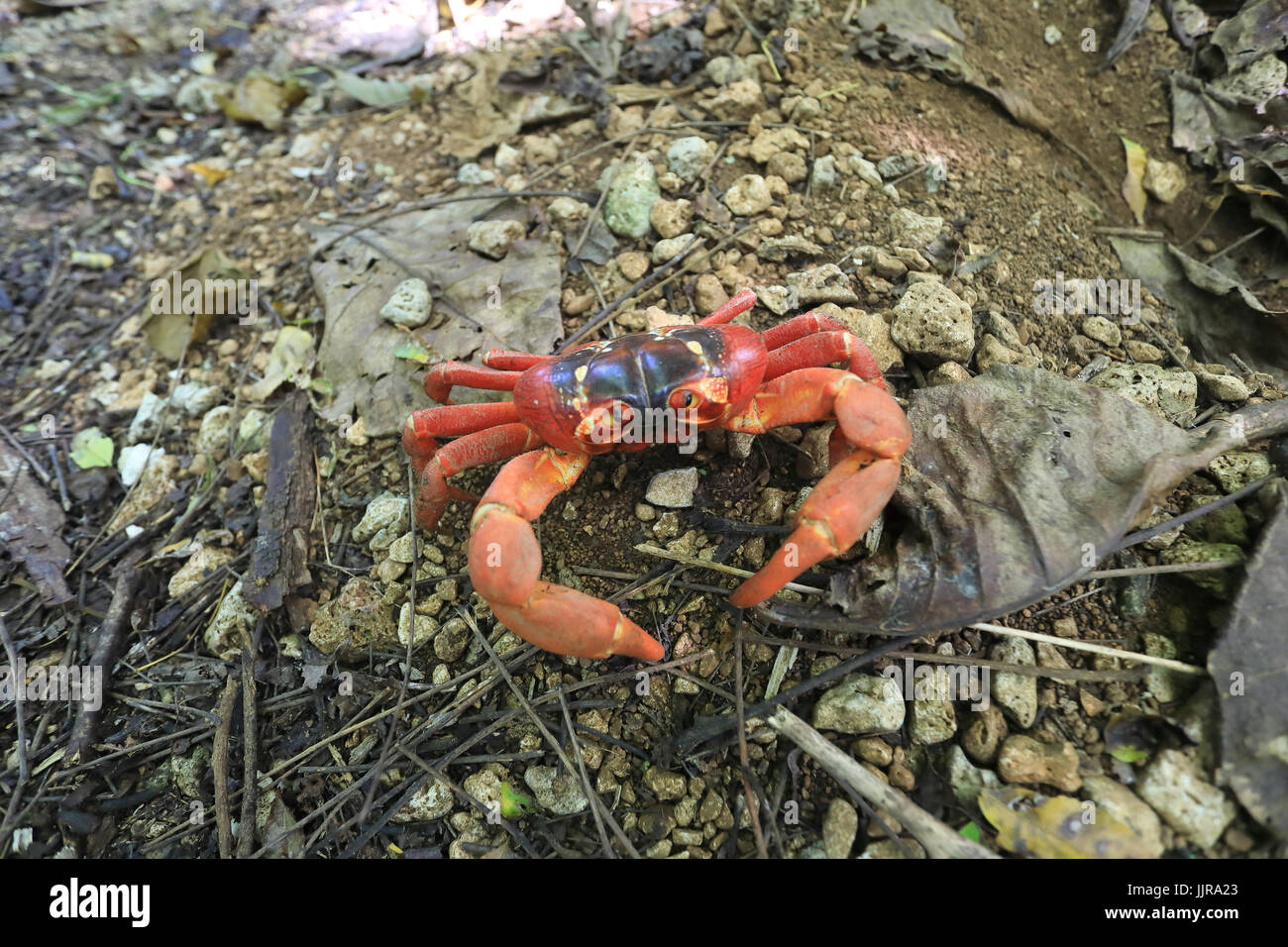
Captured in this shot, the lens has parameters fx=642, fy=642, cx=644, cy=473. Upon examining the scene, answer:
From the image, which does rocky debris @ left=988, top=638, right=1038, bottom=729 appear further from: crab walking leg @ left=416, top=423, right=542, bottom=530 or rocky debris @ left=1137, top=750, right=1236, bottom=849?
crab walking leg @ left=416, top=423, right=542, bottom=530

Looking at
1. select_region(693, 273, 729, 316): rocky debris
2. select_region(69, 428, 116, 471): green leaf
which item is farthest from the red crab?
select_region(69, 428, 116, 471): green leaf

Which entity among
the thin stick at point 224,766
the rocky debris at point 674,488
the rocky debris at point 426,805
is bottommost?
the thin stick at point 224,766

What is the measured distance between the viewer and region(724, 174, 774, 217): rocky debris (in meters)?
3.90

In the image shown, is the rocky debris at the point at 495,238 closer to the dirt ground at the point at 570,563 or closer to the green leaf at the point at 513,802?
the dirt ground at the point at 570,563

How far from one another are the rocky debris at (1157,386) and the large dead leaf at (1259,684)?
674 millimetres

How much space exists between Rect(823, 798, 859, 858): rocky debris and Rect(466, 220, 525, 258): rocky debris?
139 inches

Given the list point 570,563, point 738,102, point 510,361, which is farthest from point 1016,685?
point 738,102

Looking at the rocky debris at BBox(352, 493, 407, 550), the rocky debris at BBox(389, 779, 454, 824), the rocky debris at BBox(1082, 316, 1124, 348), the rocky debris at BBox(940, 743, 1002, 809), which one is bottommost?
the rocky debris at BBox(389, 779, 454, 824)

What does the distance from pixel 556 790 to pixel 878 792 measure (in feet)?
4.30

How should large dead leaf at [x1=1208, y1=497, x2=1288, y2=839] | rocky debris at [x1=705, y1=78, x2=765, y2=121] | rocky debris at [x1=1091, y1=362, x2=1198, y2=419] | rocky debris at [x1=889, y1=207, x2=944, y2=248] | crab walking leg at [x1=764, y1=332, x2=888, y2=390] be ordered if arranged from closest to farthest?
large dead leaf at [x1=1208, y1=497, x2=1288, y2=839] < crab walking leg at [x1=764, y1=332, x2=888, y2=390] < rocky debris at [x1=1091, y1=362, x2=1198, y2=419] < rocky debris at [x1=889, y1=207, x2=944, y2=248] < rocky debris at [x1=705, y1=78, x2=765, y2=121]

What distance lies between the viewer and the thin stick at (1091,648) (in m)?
2.50

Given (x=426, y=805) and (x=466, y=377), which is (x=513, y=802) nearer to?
(x=426, y=805)

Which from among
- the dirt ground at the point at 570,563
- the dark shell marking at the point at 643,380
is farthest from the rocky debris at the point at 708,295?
the dark shell marking at the point at 643,380
